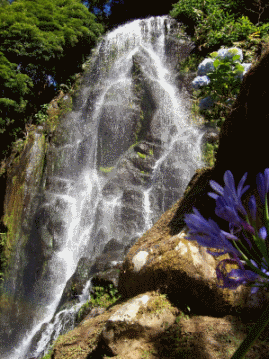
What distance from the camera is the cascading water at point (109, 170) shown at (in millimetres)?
6215

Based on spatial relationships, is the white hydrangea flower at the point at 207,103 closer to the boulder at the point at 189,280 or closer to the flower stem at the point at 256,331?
the boulder at the point at 189,280

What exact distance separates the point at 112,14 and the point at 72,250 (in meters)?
14.3

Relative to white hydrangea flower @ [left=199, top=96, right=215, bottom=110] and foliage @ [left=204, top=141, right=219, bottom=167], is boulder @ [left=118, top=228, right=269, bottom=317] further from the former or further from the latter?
foliage @ [left=204, top=141, right=219, bottom=167]

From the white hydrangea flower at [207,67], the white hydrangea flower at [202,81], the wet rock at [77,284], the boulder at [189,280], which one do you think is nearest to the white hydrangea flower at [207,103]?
the white hydrangea flower at [202,81]

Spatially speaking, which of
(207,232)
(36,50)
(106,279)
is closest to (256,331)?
(207,232)

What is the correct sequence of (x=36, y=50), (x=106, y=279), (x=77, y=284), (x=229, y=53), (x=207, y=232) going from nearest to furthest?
(x=207, y=232) < (x=229, y=53) < (x=106, y=279) < (x=77, y=284) < (x=36, y=50)

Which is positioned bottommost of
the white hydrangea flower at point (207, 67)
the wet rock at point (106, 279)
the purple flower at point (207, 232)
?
the wet rock at point (106, 279)

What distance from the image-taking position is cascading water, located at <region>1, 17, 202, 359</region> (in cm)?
621

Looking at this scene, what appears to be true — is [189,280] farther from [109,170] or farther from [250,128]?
[109,170]

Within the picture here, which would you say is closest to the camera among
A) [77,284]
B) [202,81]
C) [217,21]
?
[202,81]

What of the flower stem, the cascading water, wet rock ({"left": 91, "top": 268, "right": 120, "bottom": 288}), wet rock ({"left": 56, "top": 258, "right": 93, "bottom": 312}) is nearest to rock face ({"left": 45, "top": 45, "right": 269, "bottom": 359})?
the flower stem

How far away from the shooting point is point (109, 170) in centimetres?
789

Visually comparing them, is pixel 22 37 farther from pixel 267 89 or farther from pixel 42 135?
pixel 267 89

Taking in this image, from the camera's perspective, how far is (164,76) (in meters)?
9.21
